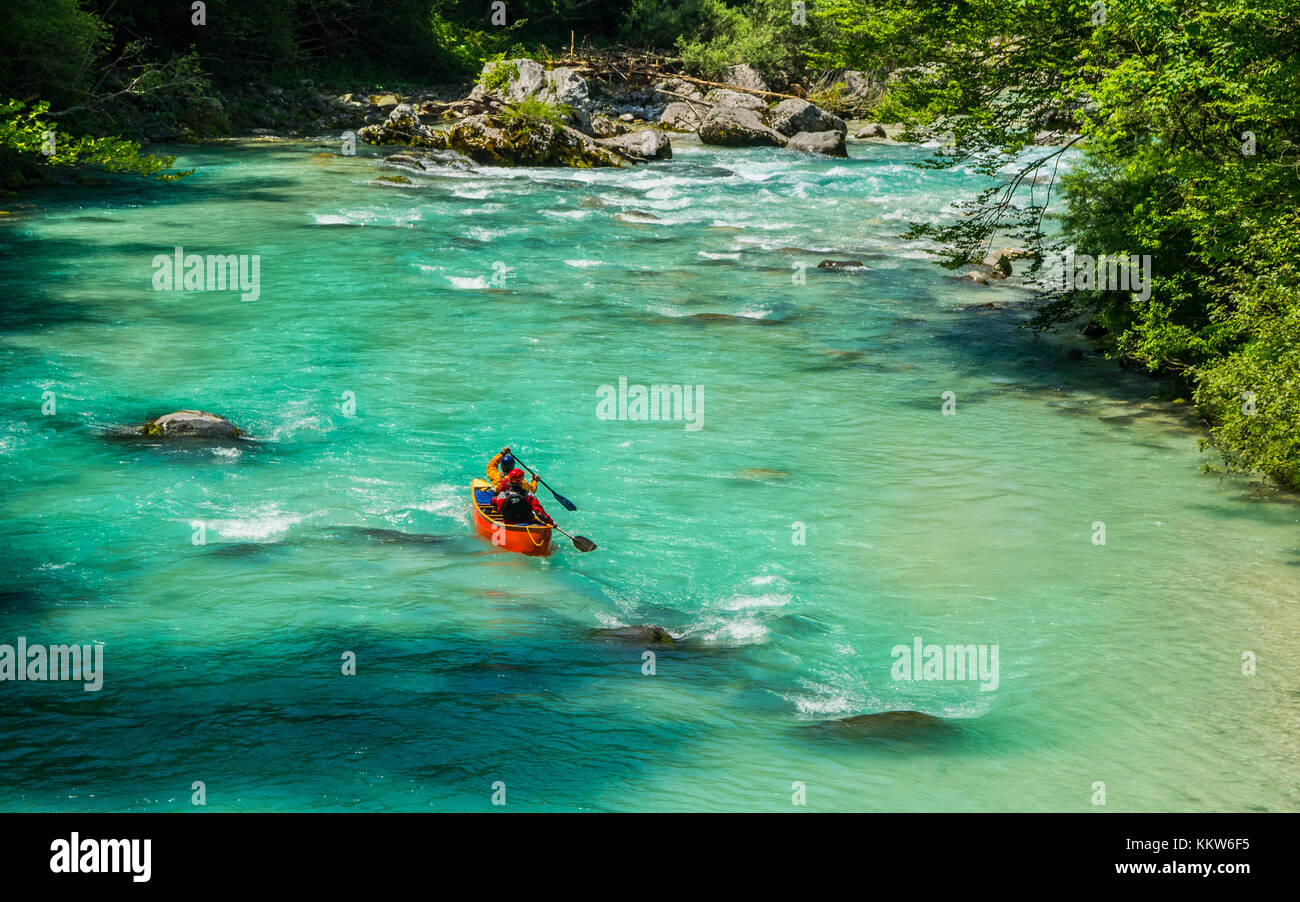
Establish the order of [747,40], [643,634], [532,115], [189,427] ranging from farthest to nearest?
[747,40], [532,115], [189,427], [643,634]

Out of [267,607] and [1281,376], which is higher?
[1281,376]

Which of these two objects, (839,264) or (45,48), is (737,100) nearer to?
(839,264)

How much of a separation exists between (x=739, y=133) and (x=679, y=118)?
5.14 metres

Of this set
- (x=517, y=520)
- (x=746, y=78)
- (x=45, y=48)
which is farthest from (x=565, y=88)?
(x=517, y=520)

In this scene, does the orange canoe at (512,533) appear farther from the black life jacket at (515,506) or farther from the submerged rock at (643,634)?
the submerged rock at (643,634)

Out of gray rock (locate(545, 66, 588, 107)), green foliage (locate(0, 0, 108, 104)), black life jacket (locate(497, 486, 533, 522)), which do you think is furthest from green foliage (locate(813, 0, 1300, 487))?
gray rock (locate(545, 66, 588, 107))

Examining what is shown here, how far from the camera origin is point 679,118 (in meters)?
51.1

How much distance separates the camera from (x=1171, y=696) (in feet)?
36.3

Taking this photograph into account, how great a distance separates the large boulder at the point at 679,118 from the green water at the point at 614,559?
83.6 feet

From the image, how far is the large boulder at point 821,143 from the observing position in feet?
145

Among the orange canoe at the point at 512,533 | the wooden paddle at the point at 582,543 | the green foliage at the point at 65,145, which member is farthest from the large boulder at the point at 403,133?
the wooden paddle at the point at 582,543

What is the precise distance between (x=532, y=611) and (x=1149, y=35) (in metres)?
10.9

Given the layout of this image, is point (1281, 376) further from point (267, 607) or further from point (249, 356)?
point (249, 356)
